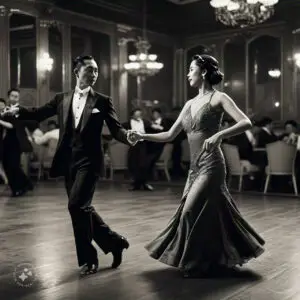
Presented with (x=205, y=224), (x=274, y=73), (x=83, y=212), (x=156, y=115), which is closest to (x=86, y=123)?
(x=83, y=212)

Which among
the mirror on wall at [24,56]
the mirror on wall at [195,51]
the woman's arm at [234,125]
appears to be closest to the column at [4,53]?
the mirror on wall at [24,56]

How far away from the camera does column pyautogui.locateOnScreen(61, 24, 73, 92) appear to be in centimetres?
1172

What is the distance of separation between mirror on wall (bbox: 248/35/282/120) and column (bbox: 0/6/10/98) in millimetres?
5859

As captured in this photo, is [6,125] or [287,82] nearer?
[6,125]

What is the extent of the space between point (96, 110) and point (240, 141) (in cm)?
591

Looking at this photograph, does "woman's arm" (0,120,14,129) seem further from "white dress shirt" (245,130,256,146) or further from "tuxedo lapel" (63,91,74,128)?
"tuxedo lapel" (63,91,74,128)

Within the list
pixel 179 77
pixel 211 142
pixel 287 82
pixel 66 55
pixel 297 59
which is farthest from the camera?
pixel 179 77

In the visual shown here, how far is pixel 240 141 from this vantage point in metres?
8.72

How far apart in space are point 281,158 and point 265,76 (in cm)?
514

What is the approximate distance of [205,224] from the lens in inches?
119

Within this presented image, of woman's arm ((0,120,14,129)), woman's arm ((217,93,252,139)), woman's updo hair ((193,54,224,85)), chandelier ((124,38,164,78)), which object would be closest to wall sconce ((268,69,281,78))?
chandelier ((124,38,164,78))

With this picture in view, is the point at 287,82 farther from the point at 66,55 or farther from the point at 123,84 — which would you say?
the point at 66,55

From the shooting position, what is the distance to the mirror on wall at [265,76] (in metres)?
12.5

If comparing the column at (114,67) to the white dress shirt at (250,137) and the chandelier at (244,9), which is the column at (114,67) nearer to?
the chandelier at (244,9)
